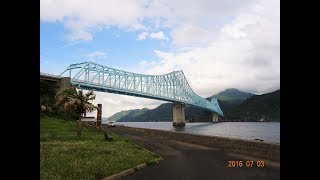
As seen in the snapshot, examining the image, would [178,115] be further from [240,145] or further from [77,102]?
[240,145]

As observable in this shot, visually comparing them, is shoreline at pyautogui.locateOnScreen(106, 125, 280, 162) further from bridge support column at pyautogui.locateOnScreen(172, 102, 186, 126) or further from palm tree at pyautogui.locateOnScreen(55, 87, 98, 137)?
bridge support column at pyautogui.locateOnScreen(172, 102, 186, 126)

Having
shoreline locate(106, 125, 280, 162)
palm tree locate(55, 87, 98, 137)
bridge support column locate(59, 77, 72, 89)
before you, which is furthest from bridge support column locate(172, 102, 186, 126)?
palm tree locate(55, 87, 98, 137)

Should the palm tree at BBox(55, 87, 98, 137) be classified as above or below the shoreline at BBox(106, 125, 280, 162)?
above

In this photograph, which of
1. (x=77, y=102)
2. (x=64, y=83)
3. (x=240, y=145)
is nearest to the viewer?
(x=240, y=145)

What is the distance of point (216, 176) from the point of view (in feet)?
43.8

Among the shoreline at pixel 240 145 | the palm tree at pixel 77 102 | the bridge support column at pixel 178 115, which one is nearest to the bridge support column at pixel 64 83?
the palm tree at pixel 77 102

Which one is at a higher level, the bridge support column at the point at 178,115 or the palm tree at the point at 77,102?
the palm tree at the point at 77,102

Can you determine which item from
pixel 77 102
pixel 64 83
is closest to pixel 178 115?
pixel 64 83

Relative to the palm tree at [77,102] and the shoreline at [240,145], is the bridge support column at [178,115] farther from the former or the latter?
the palm tree at [77,102]

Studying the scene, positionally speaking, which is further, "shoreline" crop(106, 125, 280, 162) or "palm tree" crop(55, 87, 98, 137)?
"palm tree" crop(55, 87, 98, 137)

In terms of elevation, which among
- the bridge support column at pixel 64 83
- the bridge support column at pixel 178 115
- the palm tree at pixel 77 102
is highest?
the bridge support column at pixel 64 83
